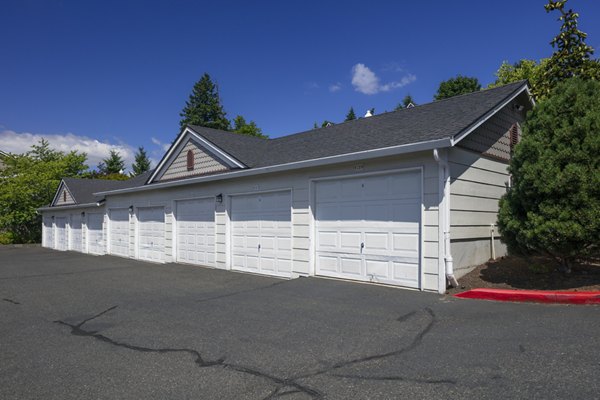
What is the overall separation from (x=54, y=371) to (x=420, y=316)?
4768 mm

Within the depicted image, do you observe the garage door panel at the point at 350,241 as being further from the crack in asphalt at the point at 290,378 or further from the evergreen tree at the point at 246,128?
the evergreen tree at the point at 246,128

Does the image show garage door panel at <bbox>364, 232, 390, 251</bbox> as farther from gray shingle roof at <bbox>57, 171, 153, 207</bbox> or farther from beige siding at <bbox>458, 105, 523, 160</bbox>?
gray shingle roof at <bbox>57, 171, 153, 207</bbox>

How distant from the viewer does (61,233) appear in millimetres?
24906

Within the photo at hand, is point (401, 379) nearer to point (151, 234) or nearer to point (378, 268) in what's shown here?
point (378, 268)

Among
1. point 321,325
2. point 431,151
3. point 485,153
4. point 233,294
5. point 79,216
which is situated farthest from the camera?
point 79,216

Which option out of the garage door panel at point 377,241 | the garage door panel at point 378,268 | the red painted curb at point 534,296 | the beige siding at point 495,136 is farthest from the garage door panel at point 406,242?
the beige siding at point 495,136

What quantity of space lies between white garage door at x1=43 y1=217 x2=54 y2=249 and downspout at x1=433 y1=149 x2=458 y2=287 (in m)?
25.5

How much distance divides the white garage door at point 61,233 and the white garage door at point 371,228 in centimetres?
2002

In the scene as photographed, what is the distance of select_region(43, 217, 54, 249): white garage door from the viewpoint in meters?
26.2

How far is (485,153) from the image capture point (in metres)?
9.55

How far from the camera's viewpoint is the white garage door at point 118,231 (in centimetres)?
1805

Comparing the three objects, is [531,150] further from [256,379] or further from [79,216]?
[79,216]

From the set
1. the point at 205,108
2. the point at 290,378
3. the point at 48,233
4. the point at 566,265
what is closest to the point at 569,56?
the point at 566,265

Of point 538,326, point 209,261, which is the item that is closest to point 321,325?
point 538,326
